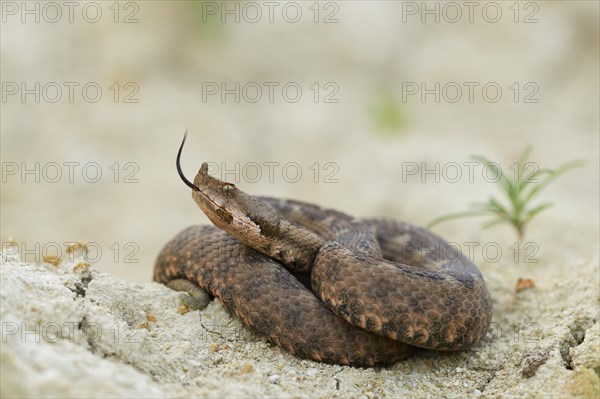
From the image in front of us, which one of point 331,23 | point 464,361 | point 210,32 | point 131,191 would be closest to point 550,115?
point 331,23

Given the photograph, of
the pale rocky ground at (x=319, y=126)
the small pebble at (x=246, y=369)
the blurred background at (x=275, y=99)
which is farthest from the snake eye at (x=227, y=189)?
the blurred background at (x=275, y=99)

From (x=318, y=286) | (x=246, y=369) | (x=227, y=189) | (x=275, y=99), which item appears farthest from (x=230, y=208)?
(x=275, y=99)

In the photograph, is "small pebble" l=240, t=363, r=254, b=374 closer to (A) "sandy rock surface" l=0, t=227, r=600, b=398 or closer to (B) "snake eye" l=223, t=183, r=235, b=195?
(A) "sandy rock surface" l=0, t=227, r=600, b=398

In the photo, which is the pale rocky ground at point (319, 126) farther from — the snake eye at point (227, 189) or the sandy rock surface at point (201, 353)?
the snake eye at point (227, 189)

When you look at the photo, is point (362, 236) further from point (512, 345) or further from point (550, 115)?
point (550, 115)

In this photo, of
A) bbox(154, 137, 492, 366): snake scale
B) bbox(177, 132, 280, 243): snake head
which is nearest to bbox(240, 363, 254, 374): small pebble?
bbox(154, 137, 492, 366): snake scale

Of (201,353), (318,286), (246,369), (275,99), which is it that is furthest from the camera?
(275,99)

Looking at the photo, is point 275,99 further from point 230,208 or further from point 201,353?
point 201,353
